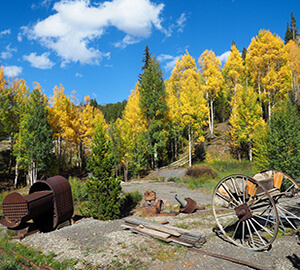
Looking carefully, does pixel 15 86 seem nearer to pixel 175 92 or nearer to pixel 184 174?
pixel 184 174

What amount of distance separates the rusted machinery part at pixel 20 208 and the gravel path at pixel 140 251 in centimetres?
88

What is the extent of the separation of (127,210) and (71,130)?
14746mm

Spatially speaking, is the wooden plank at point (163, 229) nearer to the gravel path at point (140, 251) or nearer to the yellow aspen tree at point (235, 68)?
the gravel path at point (140, 251)

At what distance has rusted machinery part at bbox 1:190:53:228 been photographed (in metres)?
8.30

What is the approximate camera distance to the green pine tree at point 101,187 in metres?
10.8

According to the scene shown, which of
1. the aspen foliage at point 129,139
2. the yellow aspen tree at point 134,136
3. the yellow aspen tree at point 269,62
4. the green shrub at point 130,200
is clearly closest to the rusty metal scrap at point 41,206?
the green shrub at point 130,200

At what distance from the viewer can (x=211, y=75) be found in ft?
108

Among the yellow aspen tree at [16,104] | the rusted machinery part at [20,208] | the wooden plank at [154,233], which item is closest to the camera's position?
the wooden plank at [154,233]

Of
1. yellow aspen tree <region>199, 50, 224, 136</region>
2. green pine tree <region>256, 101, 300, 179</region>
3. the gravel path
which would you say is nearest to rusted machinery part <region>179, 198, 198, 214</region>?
the gravel path

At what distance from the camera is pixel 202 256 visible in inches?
260

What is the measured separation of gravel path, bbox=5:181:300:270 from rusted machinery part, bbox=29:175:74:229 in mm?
623

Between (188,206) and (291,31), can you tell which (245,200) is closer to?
(188,206)

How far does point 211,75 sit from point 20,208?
102 ft

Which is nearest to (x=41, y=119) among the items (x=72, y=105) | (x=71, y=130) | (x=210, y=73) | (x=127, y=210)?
(x=71, y=130)
